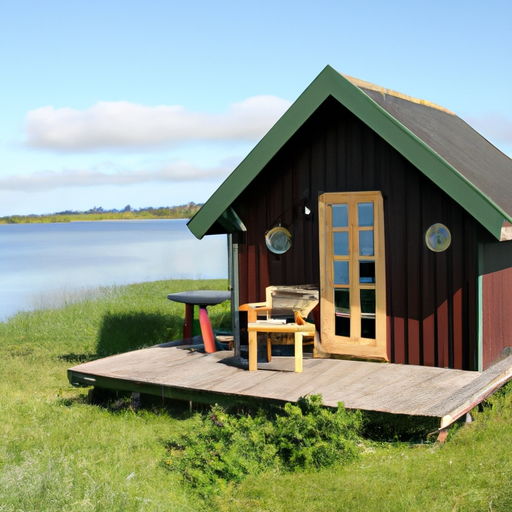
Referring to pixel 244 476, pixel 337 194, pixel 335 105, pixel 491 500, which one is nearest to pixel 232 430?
pixel 244 476

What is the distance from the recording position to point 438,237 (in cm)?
824

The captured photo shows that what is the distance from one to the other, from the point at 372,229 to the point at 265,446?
3.44 meters

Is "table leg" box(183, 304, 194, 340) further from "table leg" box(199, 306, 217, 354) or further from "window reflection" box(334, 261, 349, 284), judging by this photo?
"window reflection" box(334, 261, 349, 284)

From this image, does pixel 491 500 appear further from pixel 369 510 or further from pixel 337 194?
pixel 337 194

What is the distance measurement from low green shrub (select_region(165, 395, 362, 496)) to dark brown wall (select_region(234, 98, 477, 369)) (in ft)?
7.24

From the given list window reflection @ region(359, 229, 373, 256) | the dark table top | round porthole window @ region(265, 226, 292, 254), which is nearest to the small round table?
the dark table top

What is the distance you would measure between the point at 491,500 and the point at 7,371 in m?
8.54

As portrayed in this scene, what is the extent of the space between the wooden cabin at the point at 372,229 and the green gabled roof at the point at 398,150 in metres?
0.01

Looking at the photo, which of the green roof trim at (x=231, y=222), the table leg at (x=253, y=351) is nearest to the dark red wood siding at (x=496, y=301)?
the table leg at (x=253, y=351)

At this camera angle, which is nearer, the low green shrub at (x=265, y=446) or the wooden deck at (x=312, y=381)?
the low green shrub at (x=265, y=446)

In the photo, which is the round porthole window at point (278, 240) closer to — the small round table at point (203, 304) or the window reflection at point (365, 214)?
the window reflection at point (365, 214)

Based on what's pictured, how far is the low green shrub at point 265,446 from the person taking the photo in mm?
5840

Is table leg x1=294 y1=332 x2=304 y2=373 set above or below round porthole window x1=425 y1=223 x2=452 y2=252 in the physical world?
below

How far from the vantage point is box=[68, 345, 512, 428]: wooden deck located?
22.5 ft
